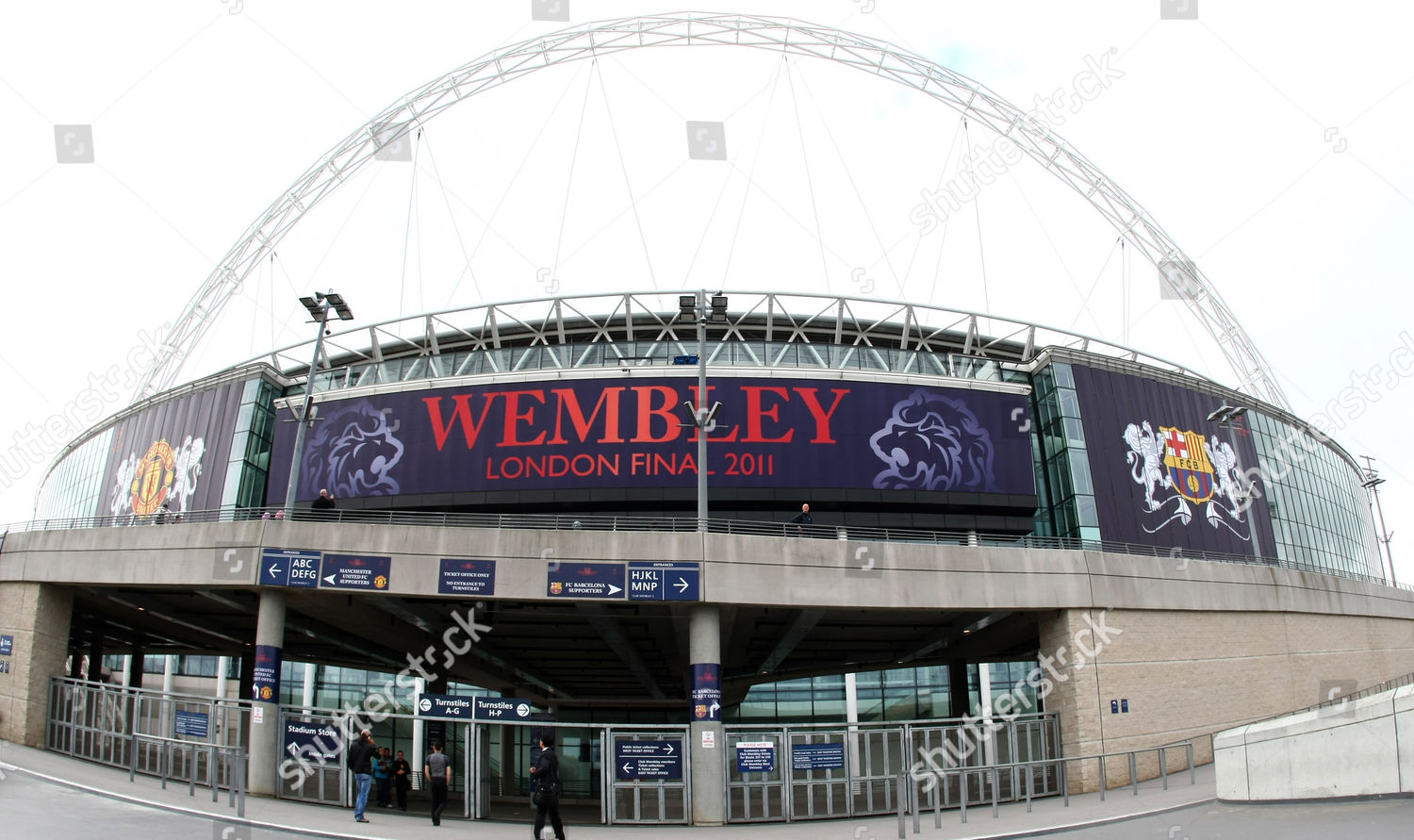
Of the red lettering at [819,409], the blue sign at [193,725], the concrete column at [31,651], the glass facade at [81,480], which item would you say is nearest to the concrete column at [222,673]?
the glass facade at [81,480]

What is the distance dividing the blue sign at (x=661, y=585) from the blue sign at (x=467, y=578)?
326 centimetres

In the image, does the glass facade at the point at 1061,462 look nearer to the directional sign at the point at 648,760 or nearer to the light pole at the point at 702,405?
the light pole at the point at 702,405

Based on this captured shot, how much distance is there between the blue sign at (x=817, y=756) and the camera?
21000 mm

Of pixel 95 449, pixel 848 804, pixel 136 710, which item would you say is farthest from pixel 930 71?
pixel 95 449

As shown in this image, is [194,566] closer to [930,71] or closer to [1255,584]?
[1255,584]

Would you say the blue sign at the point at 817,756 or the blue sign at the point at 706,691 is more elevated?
the blue sign at the point at 706,691

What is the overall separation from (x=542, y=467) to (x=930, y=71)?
30784mm

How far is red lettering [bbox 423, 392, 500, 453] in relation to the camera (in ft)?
115

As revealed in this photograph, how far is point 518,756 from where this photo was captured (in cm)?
4816

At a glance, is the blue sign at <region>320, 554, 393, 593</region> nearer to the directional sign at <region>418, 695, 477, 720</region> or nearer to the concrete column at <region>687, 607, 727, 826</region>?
the directional sign at <region>418, 695, 477, 720</region>

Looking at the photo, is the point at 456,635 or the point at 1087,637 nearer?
the point at 1087,637

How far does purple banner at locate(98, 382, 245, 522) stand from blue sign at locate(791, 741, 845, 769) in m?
28.1

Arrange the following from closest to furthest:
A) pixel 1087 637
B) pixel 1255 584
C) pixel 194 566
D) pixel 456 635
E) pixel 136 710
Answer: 1. pixel 136 710
2. pixel 194 566
3. pixel 1087 637
4. pixel 1255 584
5. pixel 456 635

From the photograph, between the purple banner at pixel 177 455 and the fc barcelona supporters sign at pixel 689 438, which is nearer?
the fc barcelona supporters sign at pixel 689 438
